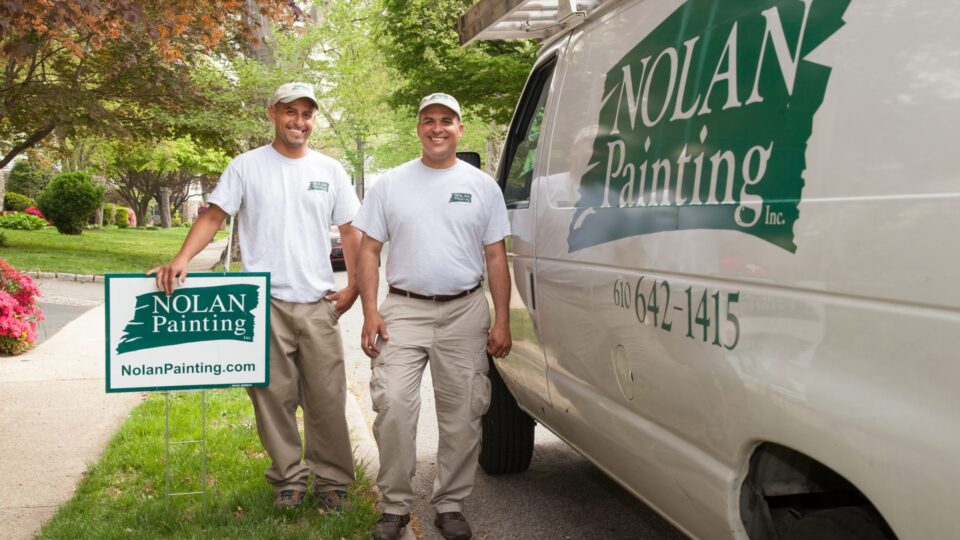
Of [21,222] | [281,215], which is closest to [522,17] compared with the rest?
[281,215]

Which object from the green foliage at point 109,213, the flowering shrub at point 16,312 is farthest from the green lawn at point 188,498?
the green foliage at point 109,213

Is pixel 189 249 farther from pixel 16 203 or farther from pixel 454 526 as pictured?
pixel 16 203

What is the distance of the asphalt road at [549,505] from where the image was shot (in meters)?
4.55

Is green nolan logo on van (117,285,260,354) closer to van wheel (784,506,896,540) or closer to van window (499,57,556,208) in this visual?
van window (499,57,556,208)

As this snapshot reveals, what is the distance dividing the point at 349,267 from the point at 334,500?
3.69ft

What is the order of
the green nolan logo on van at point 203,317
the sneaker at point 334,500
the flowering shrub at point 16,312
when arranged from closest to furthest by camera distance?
the green nolan logo on van at point 203,317, the sneaker at point 334,500, the flowering shrub at point 16,312

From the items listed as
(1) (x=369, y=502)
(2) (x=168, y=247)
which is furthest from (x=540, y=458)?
(2) (x=168, y=247)

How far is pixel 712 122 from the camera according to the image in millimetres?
2574

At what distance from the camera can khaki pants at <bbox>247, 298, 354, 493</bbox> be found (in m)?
4.36

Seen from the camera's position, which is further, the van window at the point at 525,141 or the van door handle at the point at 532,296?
the van window at the point at 525,141

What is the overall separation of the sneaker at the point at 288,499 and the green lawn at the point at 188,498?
0.04 m

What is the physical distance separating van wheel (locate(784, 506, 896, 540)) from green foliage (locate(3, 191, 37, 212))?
140 ft

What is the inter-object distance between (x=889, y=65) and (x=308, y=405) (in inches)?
128

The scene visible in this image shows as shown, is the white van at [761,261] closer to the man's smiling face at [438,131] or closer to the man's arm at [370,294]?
the man's smiling face at [438,131]
